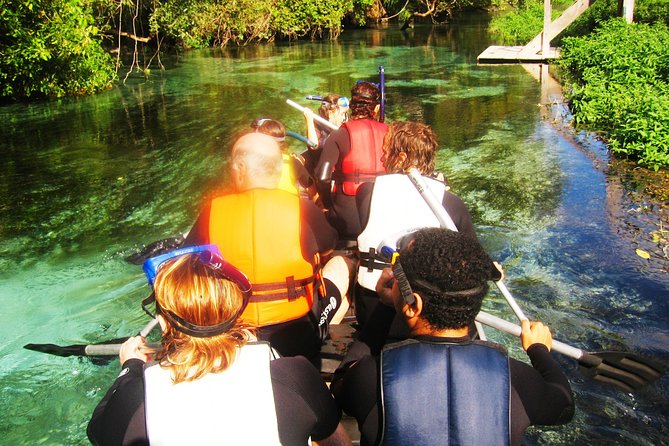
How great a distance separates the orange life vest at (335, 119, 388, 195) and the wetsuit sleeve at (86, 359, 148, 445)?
2.52 meters

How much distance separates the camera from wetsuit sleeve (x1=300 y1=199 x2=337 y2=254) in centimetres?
273

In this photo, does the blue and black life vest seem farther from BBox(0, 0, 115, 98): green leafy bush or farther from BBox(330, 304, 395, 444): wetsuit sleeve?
BBox(0, 0, 115, 98): green leafy bush

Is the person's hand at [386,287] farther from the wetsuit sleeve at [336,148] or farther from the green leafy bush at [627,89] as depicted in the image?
the green leafy bush at [627,89]

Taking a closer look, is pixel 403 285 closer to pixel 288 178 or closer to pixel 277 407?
pixel 277 407

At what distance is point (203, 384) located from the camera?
1.71 metres

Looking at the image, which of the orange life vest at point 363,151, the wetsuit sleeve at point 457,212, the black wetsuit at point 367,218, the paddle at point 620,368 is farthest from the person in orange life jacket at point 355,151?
the paddle at point 620,368

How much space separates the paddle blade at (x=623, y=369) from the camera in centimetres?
276

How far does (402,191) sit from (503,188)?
14.8 ft

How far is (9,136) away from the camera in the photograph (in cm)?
1088

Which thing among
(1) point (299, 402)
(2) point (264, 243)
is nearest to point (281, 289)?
(2) point (264, 243)

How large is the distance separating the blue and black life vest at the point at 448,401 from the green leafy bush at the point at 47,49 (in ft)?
40.2

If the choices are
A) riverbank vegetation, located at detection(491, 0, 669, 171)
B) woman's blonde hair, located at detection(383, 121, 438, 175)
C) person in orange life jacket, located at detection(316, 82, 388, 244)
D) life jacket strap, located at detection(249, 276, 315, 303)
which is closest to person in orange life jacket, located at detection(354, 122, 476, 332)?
woman's blonde hair, located at detection(383, 121, 438, 175)

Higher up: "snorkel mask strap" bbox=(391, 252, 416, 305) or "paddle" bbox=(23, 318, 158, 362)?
"snorkel mask strap" bbox=(391, 252, 416, 305)

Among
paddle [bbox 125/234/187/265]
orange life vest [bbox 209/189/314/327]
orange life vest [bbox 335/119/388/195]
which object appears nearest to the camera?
orange life vest [bbox 209/189/314/327]
